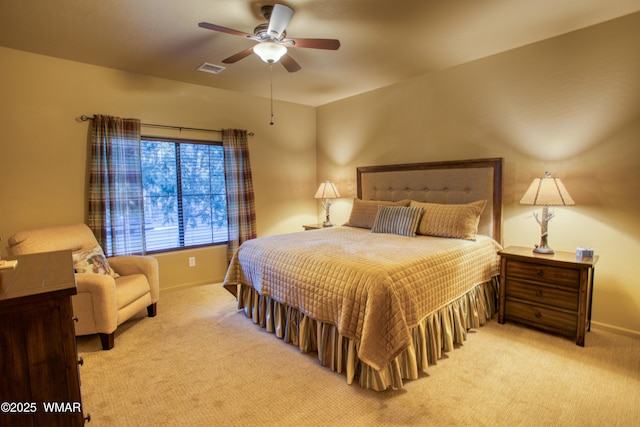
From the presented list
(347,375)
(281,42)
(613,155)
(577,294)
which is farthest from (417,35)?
(347,375)

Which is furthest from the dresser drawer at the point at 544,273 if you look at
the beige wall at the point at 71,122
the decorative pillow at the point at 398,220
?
the beige wall at the point at 71,122

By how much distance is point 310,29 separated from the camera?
2.73 metres

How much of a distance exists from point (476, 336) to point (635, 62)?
251 centimetres

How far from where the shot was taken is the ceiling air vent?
3.50 metres

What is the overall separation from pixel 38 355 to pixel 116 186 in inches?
110

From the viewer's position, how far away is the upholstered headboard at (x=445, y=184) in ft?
11.0

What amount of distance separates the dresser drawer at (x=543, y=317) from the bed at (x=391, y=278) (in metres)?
0.22

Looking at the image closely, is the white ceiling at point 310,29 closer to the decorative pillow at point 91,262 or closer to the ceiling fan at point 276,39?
the ceiling fan at point 276,39

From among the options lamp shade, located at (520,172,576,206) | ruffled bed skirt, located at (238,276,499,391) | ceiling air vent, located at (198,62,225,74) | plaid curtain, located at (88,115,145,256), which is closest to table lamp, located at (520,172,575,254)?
lamp shade, located at (520,172,576,206)

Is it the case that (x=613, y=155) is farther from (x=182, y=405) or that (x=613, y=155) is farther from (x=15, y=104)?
(x=15, y=104)

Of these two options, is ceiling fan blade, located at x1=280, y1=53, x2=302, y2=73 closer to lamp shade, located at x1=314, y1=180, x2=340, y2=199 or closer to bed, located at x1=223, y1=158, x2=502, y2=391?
bed, located at x1=223, y1=158, x2=502, y2=391

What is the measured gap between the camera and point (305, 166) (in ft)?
17.8

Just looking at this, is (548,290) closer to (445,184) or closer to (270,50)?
(445,184)

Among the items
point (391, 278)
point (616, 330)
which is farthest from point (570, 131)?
point (391, 278)
